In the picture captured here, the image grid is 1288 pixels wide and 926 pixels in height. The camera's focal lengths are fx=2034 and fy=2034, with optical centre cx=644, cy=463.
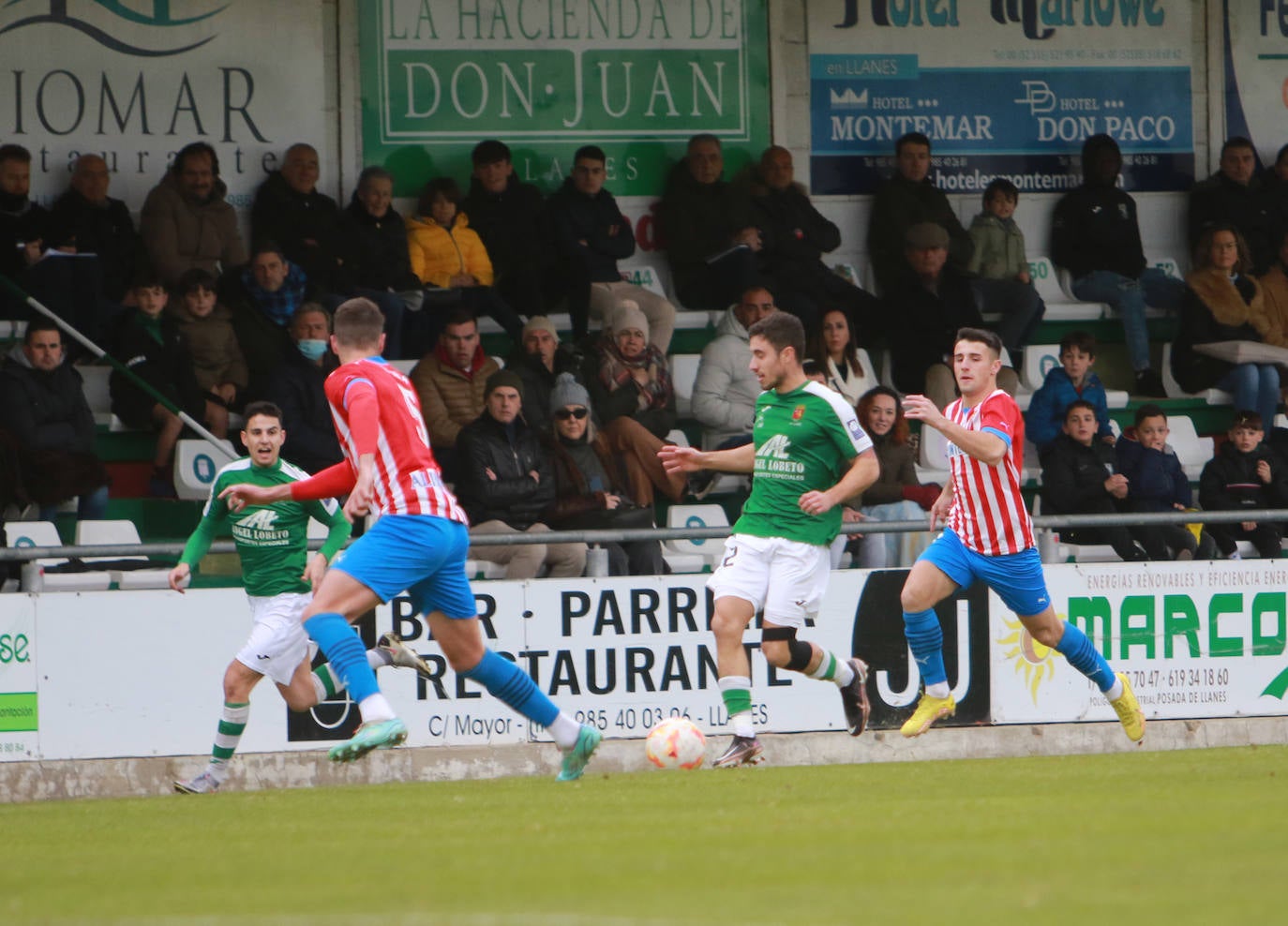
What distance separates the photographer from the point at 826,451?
31.9 feet

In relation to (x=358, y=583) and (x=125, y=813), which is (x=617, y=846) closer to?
(x=358, y=583)

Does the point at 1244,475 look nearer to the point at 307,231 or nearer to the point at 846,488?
the point at 846,488

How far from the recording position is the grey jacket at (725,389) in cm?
1403

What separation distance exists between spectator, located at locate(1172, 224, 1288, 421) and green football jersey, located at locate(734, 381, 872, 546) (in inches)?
278

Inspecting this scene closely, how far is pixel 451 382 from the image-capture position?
13.6m

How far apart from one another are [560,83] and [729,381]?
3.24m

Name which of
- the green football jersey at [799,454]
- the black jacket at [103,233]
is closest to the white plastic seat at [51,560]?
the black jacket at [103,233]

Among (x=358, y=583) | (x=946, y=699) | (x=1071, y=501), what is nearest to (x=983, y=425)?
(x=946, y=699)

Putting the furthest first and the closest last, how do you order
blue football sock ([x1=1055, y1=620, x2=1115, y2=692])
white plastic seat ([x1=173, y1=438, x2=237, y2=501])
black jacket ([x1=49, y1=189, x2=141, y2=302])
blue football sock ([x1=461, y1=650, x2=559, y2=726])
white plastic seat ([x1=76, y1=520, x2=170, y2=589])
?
black jacket ([x1=49, y1=189, x2=141, y2=302]) → white plastic seat ([x1=173, y1=438, x2=237, y2=501]) → white plastic seat ([x1=76, y1=520, x2=170, y2=589]) → blue football sock ([x1=1055, y1=620, x2=1115, y2=692]) → blue football sock ([x1=461, y1=650, x2=559, y2=726])

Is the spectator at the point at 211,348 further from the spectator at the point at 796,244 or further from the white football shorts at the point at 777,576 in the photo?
the white football shorts at the point at 777,576

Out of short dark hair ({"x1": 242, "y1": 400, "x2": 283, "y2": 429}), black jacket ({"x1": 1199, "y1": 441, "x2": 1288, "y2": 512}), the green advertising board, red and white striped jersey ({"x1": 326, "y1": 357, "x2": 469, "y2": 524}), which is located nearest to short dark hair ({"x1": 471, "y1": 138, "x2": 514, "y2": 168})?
the green advertising board

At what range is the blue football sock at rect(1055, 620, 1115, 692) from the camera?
10188mm

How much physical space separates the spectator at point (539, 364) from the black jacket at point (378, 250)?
1.10 m

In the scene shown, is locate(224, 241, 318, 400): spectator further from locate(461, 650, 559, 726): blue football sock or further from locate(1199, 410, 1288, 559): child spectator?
locate(1199, 410, 1288, 559): child spectator
